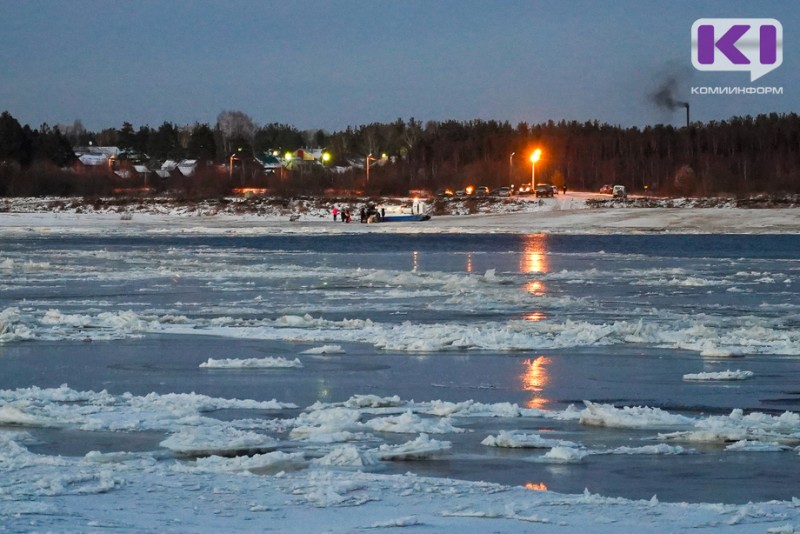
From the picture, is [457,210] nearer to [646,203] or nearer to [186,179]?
[646,203]

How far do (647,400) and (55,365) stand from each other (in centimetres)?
610

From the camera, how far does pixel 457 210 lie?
7988 centimetres

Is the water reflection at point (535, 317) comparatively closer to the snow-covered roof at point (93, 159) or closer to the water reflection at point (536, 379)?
the water reflection at point (536, 379)

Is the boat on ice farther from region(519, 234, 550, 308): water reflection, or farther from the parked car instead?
the parked car

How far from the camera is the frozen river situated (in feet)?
27.7

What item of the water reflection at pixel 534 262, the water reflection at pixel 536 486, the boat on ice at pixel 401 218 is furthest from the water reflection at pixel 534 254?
the water reflection at pixel 536 486

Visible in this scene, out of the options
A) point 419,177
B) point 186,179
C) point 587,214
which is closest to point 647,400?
point 587,214

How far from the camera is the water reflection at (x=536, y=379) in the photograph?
10602mm

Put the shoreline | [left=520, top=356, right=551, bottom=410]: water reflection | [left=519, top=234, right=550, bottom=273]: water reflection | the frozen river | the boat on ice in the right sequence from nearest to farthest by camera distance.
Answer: the frozen river
[left=520, top=356, right=551, bottom=410]: water reflection
[left=519, top=234, right=550, bottom=273]: water reflection
the shoreline
the boat on ice

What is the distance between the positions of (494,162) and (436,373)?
388ft

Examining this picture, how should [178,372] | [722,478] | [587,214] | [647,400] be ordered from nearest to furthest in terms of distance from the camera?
[722,478] → [647,400] → [178,372] → [587,214]

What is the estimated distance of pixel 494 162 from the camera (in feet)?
425

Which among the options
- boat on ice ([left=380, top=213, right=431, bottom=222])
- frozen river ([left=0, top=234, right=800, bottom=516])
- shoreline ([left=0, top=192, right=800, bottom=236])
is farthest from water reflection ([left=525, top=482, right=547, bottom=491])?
boat on ice ([left=380, top=213, right=431, bottom=222])

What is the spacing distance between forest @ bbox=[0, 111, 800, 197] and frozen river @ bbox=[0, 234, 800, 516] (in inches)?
2638
